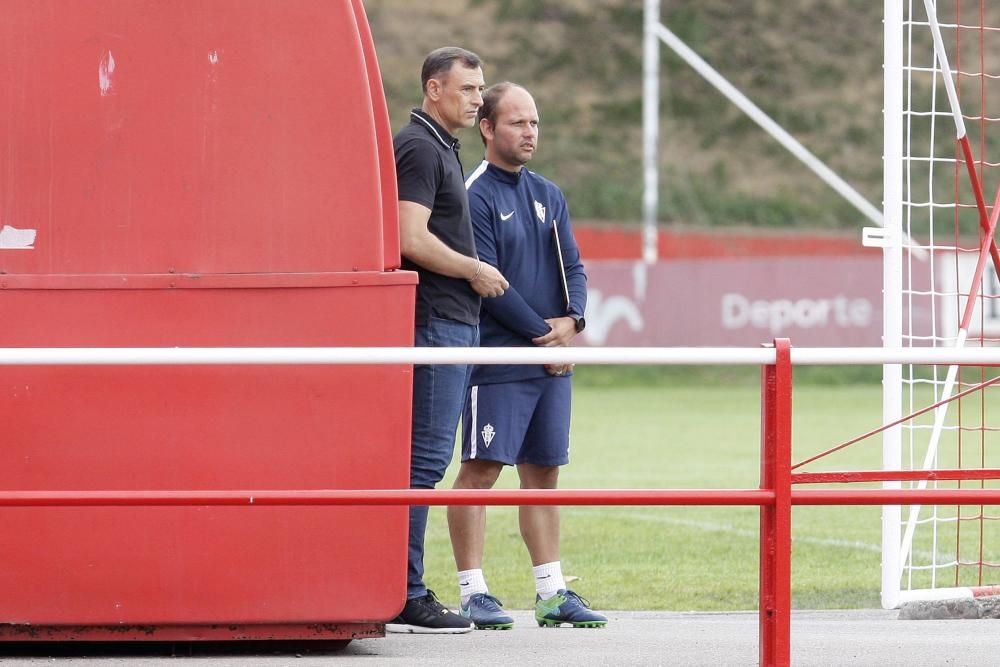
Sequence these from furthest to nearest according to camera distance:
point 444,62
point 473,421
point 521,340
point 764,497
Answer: point 521,340, point 473,421, point 444,62, point 764,497

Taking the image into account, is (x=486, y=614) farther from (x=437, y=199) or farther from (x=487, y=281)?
(x=437, y=199)

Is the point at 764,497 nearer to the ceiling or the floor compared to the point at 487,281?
nearer to the floor

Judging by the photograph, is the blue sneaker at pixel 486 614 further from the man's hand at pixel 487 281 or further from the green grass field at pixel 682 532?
the green grass field at pixel 682 532

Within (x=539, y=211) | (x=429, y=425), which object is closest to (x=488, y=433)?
(x=429, y=425)

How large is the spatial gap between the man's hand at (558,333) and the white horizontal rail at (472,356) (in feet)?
5.80

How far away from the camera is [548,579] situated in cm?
561

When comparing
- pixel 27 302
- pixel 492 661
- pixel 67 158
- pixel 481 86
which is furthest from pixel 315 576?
pixel 481 86

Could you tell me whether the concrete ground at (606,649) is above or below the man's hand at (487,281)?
below

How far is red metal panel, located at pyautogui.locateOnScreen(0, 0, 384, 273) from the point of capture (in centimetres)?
452

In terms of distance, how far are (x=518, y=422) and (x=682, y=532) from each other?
387 centimetres

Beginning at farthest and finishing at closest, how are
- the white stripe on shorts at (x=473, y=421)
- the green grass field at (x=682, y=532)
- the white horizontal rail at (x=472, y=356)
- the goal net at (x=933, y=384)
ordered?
the green grass field at (x=682, y=532) < the goal net at (x=933, y=384) < the white stripe on shorts at (x=473, y=421) < the white horizontal rail at (x=472, y=356)

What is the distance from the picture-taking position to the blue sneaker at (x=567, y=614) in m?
5.37

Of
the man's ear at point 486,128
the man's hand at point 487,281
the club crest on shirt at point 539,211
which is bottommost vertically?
the man's hand at point 487,281

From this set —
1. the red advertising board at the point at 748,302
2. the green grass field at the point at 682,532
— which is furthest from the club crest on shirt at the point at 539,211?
the red advertising board at the point at 748,302
